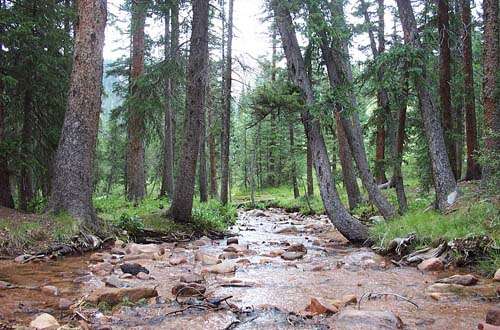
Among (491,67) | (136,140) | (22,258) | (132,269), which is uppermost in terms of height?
(491,67)

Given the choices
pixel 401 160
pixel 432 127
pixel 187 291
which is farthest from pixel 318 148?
pixel 187 291

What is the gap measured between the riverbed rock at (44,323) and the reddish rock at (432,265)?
201 inches

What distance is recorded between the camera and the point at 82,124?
341 inches

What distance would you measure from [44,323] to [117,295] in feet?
3.29

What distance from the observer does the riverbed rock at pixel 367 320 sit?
12.2 ft

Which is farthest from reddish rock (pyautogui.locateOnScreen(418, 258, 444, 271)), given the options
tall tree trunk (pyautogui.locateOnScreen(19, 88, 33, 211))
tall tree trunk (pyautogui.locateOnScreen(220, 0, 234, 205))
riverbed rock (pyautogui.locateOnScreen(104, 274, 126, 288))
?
tall tree trunk (pyautogui.locateOnScreen(220, 0, 234, 205))

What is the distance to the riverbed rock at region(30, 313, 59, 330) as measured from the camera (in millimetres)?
3525

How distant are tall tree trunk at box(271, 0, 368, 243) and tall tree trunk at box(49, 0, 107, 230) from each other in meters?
3.87

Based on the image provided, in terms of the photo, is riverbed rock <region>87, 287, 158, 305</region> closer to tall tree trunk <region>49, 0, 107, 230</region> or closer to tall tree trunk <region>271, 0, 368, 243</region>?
tall tree trunk <region>49, 0, 107, 230</region>

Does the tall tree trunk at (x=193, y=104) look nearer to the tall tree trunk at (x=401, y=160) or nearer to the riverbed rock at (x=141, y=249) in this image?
the riverbed rock at (x=141, y=249)

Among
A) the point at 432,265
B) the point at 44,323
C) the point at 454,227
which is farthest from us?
the point at 454,227

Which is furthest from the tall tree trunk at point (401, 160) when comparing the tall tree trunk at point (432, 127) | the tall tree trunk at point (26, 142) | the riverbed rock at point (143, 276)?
the tall tree trunk at point (26, 142)

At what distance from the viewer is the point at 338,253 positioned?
28.7ft

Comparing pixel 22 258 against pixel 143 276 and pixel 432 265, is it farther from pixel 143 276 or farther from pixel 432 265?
pixel 432 265
